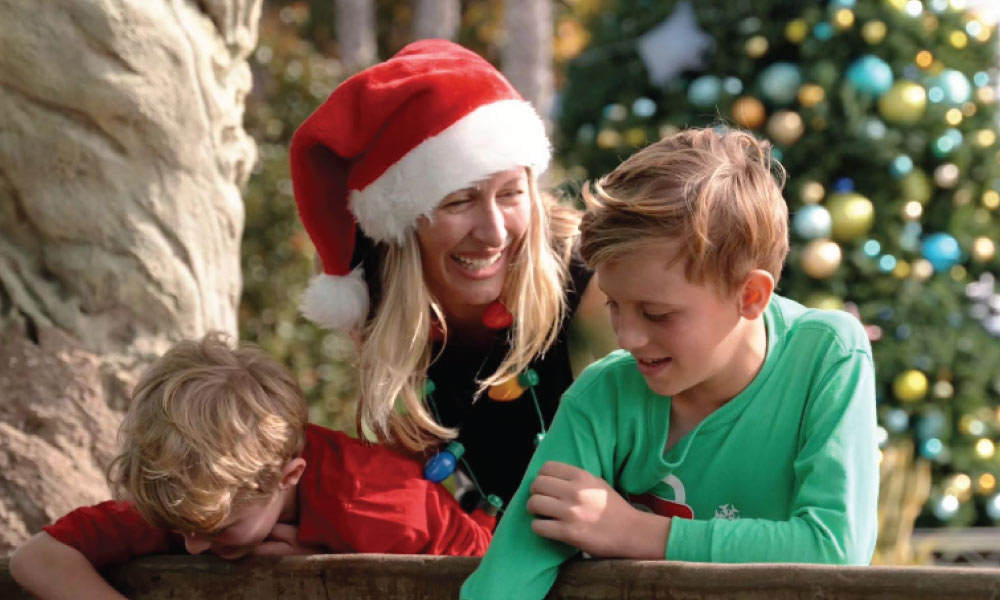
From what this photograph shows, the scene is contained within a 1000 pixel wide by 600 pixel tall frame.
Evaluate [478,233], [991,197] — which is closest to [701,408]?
[478,233]

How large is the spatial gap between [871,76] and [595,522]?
306 cm

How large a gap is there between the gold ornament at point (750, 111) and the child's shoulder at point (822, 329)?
257cm

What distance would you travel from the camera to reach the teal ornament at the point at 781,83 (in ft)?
14.9

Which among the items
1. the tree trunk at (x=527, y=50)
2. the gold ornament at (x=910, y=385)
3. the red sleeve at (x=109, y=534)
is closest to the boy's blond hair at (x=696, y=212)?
the red sleeve at (x=109, y=534)

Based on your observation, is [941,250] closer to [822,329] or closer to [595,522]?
[822,329]

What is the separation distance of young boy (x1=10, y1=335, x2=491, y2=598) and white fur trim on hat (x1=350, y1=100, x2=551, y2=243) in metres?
0.47

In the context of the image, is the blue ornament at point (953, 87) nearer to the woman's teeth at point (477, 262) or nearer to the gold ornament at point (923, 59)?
the gold ornament at point (923, 59)

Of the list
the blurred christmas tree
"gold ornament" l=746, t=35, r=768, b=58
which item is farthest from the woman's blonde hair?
"gold ornament" l=746, t=35, r=768, b=58

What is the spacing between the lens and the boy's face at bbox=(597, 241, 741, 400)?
1.89 meters

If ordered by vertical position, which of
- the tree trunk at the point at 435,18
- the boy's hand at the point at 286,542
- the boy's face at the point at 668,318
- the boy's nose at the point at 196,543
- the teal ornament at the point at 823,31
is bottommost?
the tree trunk at the point at 435,18

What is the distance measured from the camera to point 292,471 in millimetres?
2377

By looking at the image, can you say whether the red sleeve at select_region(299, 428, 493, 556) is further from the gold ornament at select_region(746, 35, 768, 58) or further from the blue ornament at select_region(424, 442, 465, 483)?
the gold ornament at select_region(746, 35, 768, 58)

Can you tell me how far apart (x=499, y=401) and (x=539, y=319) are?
28 cm

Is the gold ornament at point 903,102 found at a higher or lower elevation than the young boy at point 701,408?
lower
